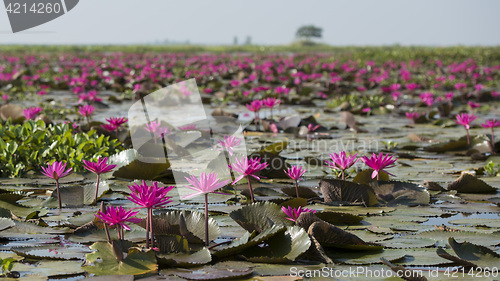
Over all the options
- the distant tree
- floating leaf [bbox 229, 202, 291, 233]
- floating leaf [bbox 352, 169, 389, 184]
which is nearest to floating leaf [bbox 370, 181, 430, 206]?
floating leaf [bbox 352, 169, 389, 184]

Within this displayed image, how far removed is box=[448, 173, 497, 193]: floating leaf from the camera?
3.58 meters

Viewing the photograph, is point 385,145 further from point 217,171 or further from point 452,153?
point 217,171

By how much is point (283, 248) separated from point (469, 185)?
1.86 meters

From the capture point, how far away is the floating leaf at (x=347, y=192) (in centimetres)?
326

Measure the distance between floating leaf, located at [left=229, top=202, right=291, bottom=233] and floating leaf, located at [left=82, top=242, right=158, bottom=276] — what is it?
48 cm

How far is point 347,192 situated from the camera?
10.8ft

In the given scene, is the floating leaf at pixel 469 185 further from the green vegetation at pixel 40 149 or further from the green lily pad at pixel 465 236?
the green vegetation at pixel 40 149

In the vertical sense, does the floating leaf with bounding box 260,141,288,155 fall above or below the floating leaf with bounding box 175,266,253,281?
above

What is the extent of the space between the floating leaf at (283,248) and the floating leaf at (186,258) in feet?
0.59

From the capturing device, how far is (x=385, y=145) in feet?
18.3

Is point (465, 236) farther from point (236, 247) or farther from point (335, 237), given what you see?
point (236, 247)

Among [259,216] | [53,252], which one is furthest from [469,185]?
[53,252]

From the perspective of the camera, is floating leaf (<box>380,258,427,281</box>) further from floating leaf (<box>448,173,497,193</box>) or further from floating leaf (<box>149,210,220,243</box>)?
floating leaf (<box>448,173,497,193</box>)

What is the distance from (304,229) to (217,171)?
5.60ft
